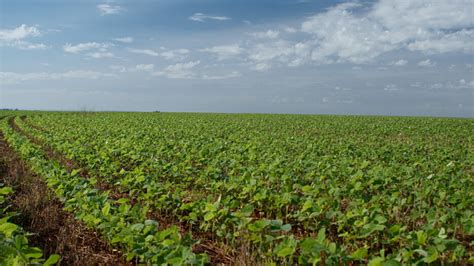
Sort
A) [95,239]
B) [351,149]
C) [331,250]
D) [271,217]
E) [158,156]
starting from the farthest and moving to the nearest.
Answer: [351,149], [158,156], [271,217], [95,239], [331,250]

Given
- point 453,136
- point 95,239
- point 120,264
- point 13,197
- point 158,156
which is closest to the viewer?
point 120,264

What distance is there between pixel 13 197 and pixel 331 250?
5878 millimetres

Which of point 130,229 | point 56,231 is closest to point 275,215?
point 130,229

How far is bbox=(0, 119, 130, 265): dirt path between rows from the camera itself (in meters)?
4.32

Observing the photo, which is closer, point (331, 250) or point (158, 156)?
point (331, 250)

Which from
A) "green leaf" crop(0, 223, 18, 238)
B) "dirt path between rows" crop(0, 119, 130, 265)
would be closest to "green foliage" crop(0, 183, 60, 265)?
"green leaf" crop(0, 223, 18, 238)

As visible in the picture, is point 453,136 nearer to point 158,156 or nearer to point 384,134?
point 384,134

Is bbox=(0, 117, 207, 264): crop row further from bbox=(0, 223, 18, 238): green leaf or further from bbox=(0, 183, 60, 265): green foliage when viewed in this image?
bbox=(0, 223, 18, 238): green leaf

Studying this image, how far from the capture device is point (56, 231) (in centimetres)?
512

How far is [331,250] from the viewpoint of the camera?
3090mm

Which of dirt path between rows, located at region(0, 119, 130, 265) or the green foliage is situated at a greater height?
the green foliage

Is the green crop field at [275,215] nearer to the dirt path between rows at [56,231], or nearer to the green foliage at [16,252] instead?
the green foliage at [16,252]

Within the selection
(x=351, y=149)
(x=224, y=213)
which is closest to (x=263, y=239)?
(x=224, y=213)

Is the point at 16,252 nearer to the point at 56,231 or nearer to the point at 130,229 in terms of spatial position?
the point at 130,229
